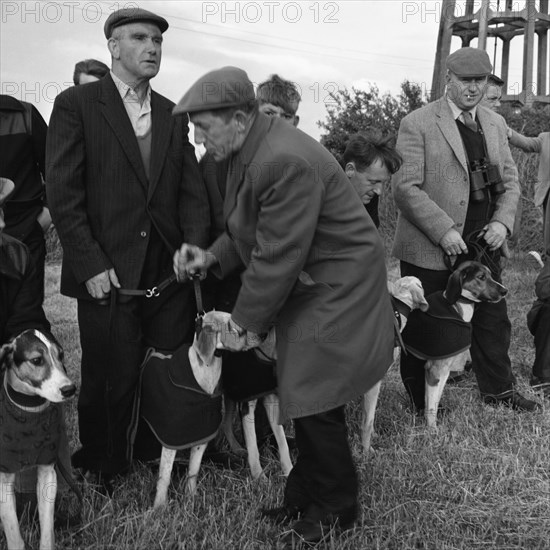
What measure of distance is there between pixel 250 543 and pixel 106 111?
2109 mm

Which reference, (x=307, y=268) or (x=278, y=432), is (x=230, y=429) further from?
(x=307, y=268)

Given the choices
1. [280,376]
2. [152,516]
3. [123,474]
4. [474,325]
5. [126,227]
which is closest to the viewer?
[280,376]

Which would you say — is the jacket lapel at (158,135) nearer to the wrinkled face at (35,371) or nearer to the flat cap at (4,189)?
the flat cap at (4,189)

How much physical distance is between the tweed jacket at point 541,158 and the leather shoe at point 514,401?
1804 millimetres

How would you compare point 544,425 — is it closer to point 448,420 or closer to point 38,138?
point 448,420

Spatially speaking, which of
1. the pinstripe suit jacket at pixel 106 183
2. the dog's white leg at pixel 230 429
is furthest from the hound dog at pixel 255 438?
the pinstripe suit jacket at pixel 106 183

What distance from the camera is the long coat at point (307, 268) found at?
10.00 ft

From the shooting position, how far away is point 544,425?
5.10 m

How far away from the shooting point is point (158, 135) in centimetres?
388

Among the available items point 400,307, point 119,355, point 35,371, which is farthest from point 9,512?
point 400,307

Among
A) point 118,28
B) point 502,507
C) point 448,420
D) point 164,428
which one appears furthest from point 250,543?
point 118,28

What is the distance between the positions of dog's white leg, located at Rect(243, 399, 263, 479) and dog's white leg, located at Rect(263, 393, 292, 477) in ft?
0.31

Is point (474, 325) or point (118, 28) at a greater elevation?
point (118, 28)

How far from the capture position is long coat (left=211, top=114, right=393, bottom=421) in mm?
3047
